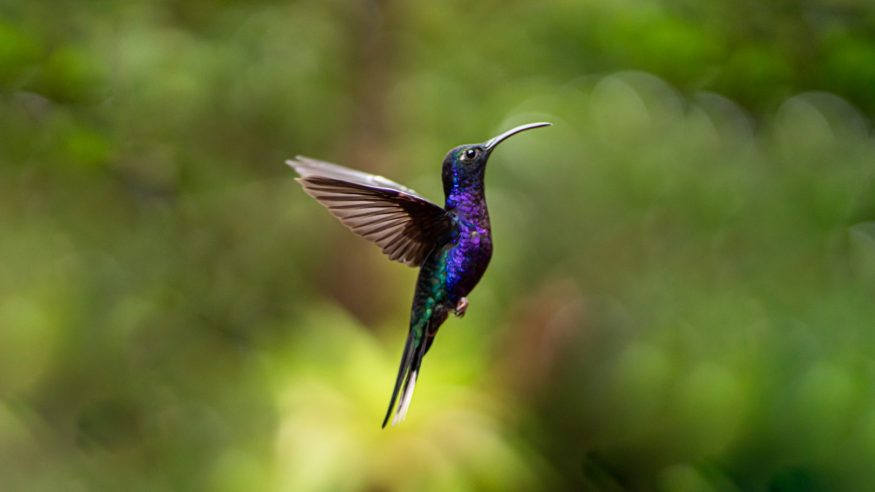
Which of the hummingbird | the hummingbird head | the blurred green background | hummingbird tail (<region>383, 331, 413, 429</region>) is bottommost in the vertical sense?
hummingbird tail (<region>383, 331, 413, 429</region>)

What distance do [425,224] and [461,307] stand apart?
0.14 feet

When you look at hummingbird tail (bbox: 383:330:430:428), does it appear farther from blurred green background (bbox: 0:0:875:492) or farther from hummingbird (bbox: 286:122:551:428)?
blurred green background (bbox: 0:0:875:492)

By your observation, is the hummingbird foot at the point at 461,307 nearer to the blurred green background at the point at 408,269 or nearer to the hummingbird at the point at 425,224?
the hummingbird at the point at 425,224

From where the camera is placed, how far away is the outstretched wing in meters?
0.30

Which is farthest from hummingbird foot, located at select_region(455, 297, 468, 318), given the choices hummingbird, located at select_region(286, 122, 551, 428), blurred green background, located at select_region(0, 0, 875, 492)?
blurred green background, located at select_region(0, 0, 875, 492)

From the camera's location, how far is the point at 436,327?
328 millimetres

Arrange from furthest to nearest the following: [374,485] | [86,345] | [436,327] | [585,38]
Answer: [86,345], [585,38], [374,485], [436,327]

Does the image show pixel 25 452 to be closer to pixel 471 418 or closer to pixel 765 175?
pixel 471 418

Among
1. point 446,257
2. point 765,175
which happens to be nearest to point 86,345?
point 765,175

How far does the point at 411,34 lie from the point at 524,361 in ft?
2.78

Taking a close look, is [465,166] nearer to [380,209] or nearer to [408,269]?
[380,209]

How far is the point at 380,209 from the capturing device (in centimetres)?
35

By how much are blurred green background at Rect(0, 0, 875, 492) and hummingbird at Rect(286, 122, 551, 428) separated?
115cm

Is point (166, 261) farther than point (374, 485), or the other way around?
point (166, 261)
